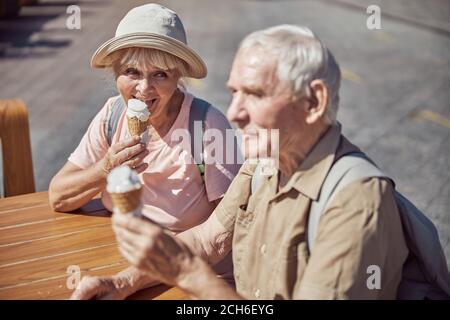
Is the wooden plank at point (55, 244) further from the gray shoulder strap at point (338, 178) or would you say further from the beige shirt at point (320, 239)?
the gray shoulder strap at point (338, 178)

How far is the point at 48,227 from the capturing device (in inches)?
126

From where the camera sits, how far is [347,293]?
78.8 inches

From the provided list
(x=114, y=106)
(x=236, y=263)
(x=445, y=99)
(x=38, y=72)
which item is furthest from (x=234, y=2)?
(x=236, y=263)

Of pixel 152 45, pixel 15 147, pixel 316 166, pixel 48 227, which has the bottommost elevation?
pixel 48 227

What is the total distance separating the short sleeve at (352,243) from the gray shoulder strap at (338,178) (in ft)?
0.09

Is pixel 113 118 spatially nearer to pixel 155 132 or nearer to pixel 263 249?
pixel 155 132

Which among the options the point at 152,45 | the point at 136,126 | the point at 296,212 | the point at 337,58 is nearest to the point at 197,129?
the point at 136,126

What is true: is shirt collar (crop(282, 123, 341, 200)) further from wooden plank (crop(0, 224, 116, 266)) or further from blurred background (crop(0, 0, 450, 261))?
blurred background (crop(0, 0, 450, 261))

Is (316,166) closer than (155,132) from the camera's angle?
Yes

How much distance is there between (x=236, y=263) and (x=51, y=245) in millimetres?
950

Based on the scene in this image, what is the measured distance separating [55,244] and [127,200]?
47.4 inches

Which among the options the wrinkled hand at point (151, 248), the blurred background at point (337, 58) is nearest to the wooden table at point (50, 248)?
the wrinkled hand at point (151, 248)

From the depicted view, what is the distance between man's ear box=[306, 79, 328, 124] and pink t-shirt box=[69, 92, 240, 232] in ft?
3.18

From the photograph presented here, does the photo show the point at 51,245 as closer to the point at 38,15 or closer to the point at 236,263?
the point at 236,263
